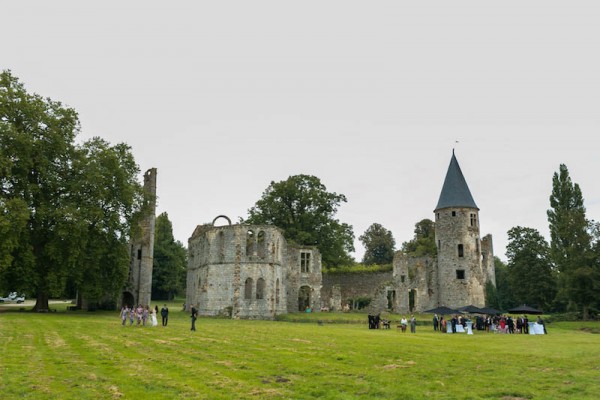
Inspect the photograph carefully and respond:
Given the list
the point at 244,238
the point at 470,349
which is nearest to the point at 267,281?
the point at 244,238

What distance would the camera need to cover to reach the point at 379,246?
8500 centimetres

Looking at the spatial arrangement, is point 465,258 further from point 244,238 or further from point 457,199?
point 244,238

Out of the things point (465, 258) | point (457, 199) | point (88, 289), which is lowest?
point (88, 289)

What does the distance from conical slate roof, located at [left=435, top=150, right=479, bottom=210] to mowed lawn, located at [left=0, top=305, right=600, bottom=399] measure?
30.8 meters

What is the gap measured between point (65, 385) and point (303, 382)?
4.98 m

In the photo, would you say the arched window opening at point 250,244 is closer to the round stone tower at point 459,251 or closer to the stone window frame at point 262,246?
the stone window frame at point 262,246

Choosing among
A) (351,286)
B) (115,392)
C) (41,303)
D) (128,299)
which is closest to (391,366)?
(115,392)

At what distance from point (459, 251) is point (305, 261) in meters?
14.6

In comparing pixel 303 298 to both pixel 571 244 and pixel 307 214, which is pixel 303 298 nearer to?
pixel 307 214

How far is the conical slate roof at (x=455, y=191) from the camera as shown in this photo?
50625 mm

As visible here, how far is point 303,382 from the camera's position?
11578 mm

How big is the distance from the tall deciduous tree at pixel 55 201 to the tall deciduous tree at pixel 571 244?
34.1 metres

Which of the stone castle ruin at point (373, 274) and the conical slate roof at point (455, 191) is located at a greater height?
the conical slate roof at point (455, 191)

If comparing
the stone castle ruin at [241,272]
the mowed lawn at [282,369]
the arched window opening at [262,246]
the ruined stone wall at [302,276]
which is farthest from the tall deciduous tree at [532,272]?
the mowed lawn at [282,369]
